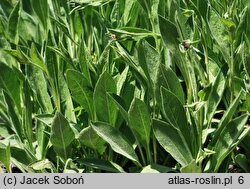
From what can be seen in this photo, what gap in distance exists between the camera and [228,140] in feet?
6.11

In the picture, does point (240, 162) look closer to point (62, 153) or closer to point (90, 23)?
point (62, 153)

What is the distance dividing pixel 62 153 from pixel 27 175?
14 cm

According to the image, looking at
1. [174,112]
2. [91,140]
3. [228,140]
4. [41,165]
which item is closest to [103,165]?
[91,140]

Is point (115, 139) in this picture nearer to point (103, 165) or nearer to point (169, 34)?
point (103, 165)

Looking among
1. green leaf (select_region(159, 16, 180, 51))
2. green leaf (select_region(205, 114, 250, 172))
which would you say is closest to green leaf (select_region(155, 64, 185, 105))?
green leaf (select_region(159, 16, 180, 51))

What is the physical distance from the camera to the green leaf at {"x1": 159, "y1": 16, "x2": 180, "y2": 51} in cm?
192

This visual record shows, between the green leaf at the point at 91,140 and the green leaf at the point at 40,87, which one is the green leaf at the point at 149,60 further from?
the green leaf at the point at 40,87

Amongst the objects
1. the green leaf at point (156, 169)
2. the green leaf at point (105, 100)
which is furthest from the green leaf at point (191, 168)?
the green leaf at point (105, 100)

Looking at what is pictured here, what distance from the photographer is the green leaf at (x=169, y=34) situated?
1920mm

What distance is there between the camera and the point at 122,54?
2008 millimetres

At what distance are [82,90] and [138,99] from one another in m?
0.29

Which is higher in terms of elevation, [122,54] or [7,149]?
[122,54]

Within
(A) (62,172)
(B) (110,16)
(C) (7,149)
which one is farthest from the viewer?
(B) (110,16)

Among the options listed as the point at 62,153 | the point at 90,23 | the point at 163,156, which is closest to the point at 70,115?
the point at 62,153
